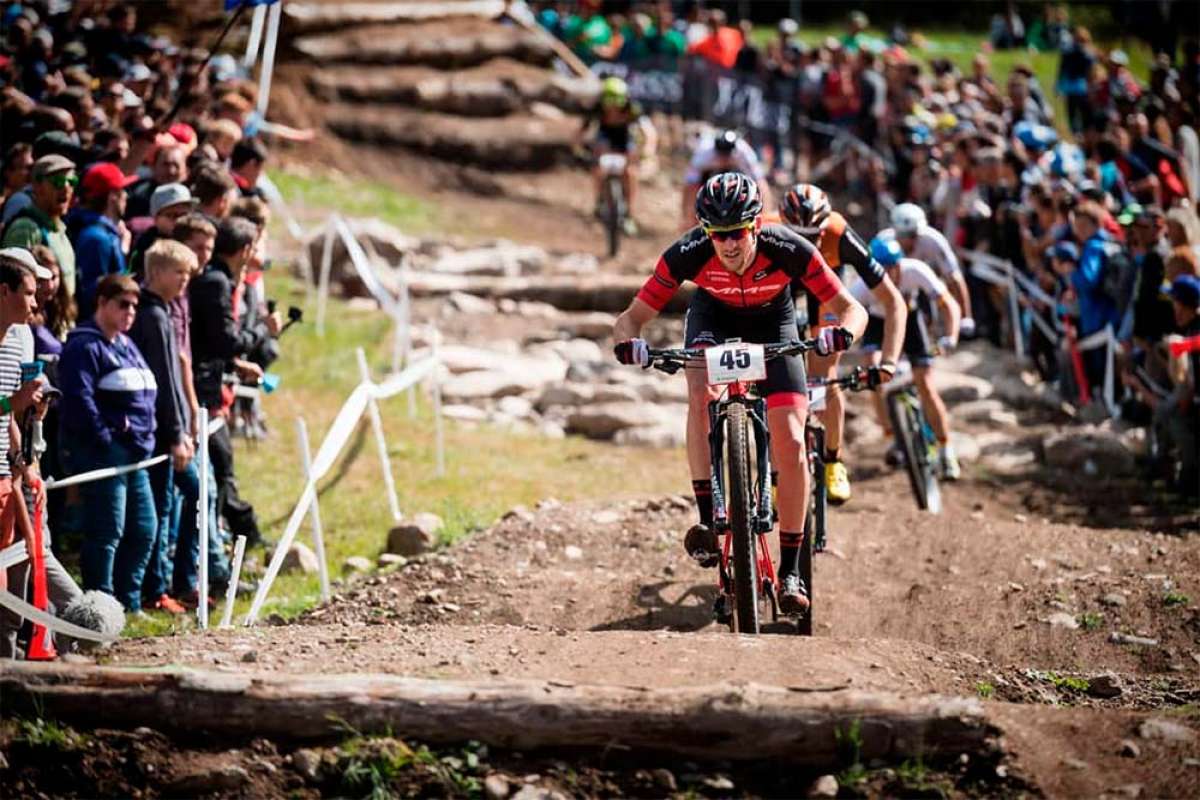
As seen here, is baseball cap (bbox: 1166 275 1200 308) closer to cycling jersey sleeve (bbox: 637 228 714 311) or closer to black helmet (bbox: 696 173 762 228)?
cycling jersey sleeve (bbox: 637 228 714 311)

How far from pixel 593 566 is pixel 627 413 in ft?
16.1

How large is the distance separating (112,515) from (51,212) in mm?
1977

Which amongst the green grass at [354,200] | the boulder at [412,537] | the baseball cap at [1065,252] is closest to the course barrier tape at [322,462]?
the boulder at [412,537]

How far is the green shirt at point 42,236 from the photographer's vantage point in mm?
8953

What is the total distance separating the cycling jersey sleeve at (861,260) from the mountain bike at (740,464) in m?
1.37

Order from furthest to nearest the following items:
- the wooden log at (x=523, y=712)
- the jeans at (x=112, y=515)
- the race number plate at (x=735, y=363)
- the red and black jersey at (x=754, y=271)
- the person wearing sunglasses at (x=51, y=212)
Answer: the person wearing sunglasses at (x=51, y=212), the jeans at (x=112, y=515), the red and black jersey at (x=754, y=271), the race number plate at (x=735, y=363), the wooden log at (x=523, y=712)

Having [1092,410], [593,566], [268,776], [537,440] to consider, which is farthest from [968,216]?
[268,776]

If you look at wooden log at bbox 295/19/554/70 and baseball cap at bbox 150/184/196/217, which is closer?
baseball cap at bbox 150/184/196/217

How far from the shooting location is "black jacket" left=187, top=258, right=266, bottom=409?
933 cm

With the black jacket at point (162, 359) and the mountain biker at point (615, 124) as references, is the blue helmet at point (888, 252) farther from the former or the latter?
the mountain biker at point (615, 124)

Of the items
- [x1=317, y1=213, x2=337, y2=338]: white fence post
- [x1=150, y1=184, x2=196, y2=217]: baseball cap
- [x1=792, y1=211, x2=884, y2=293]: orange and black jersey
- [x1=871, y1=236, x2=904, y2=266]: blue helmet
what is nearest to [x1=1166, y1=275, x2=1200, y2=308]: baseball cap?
[x1=871, y1=236, x2=904, y2=266]: blue helmet

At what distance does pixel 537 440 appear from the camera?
14469 mm

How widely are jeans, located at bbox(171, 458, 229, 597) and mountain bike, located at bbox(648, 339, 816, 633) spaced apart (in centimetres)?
293

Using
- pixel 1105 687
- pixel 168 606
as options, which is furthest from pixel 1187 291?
pixel 168 606
